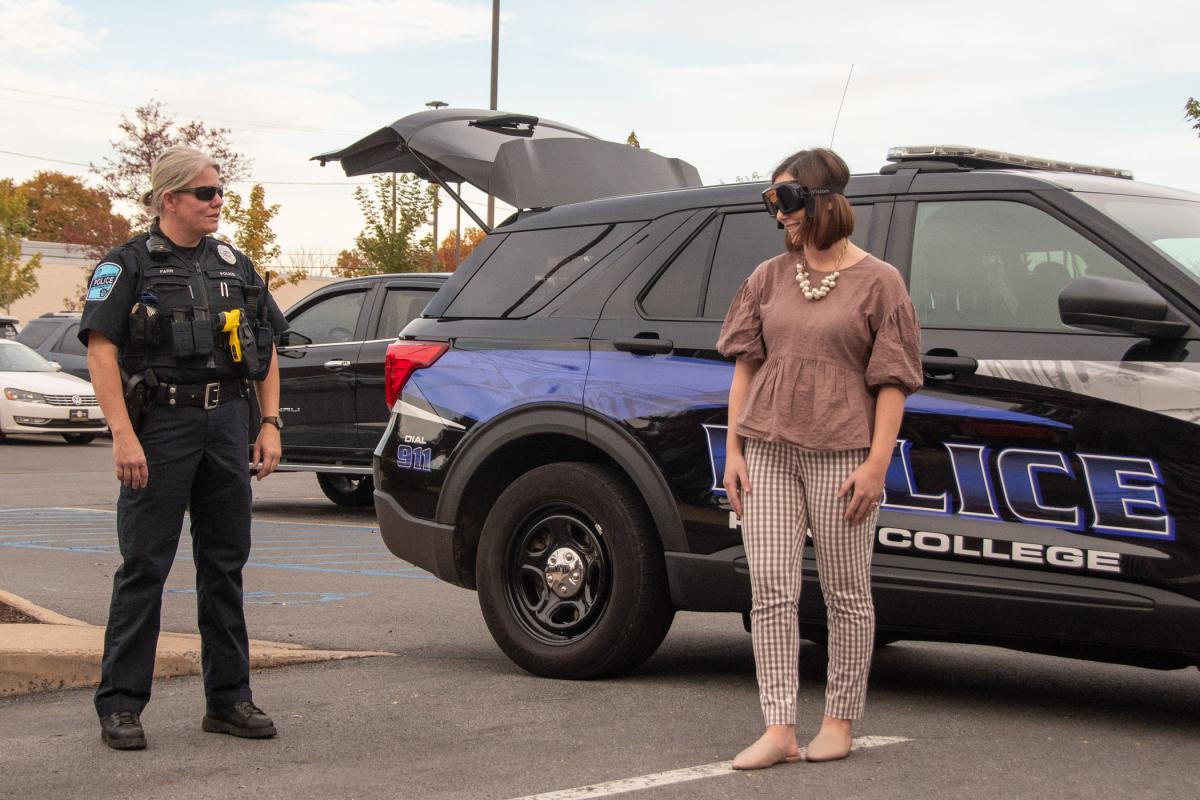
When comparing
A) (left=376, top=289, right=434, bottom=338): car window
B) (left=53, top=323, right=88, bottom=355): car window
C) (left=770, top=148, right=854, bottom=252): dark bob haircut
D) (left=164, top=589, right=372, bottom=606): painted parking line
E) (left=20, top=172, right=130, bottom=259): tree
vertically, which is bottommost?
(left=164, top=589, right=372, bottom=606): painted parking line

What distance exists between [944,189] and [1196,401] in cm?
119

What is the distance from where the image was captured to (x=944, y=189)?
526 cm

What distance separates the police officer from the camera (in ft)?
15.5

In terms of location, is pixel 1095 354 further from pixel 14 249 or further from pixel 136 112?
pixel 14 249

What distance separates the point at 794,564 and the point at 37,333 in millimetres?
23307

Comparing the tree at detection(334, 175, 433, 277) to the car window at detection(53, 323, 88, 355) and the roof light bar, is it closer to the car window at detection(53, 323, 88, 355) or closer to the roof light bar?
the car window at detection(53, 323, 88, 355)

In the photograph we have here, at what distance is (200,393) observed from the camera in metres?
4.84

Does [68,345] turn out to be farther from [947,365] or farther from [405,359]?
[947,365]

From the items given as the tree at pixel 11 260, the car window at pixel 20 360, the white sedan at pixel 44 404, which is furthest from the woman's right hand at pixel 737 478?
the tree at pixel 11 260

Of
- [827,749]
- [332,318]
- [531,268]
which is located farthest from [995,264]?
[332,318]

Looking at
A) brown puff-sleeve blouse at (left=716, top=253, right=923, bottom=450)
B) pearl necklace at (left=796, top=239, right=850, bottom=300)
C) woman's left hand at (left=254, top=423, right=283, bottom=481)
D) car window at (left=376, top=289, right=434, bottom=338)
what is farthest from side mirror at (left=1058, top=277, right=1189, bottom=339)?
car window at (left=376, top=289, right=434, bottom=338)

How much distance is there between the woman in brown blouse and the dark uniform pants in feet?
5.35

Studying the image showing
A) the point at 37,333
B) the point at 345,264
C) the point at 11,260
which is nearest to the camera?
the point at 37,333

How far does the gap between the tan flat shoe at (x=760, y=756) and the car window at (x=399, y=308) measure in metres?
7.94
